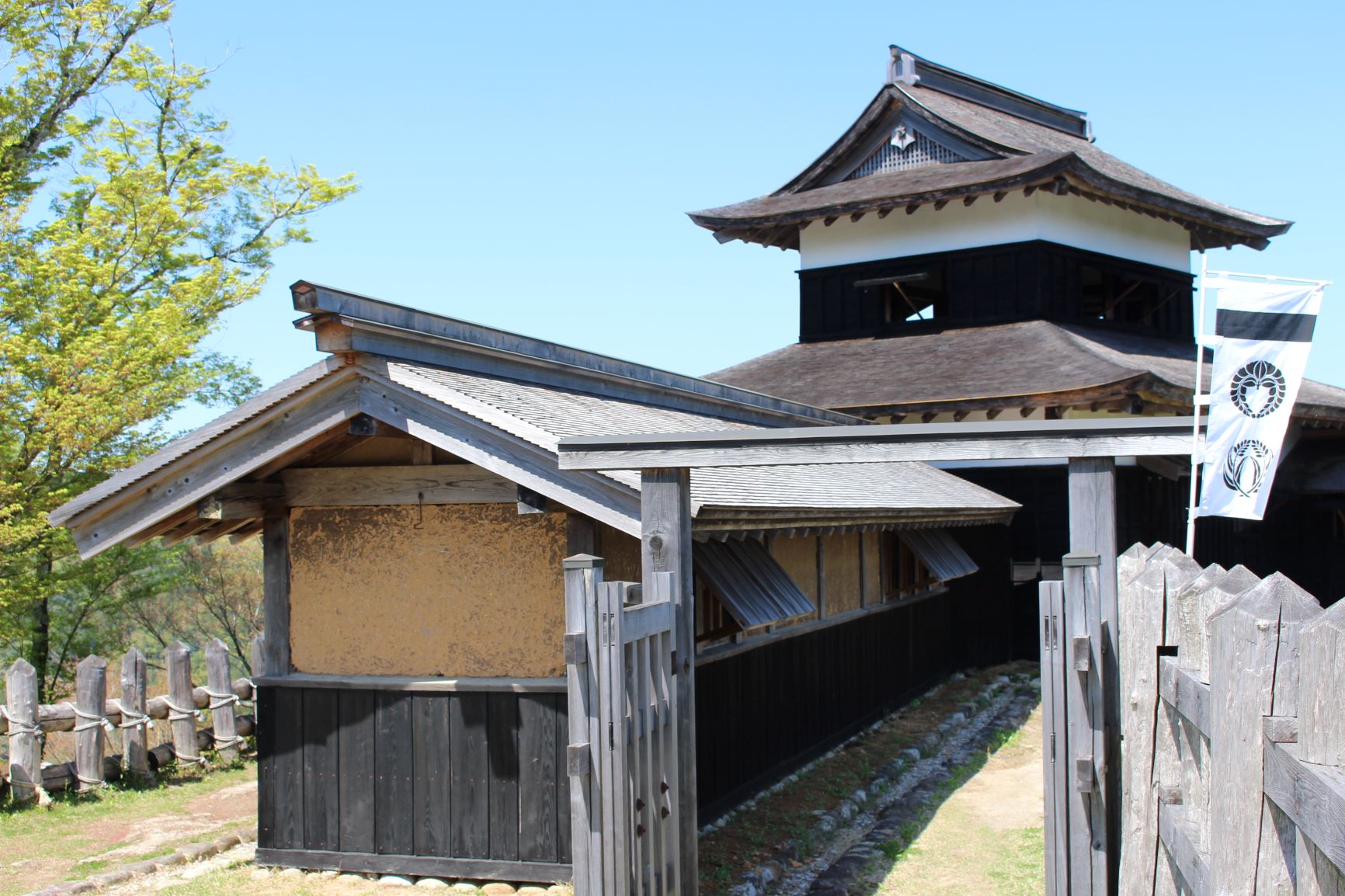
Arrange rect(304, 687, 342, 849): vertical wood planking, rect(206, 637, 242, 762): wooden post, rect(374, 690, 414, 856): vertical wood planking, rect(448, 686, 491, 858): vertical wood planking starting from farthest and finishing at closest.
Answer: rect(206, 637, 242, 762): wooden post → rect(304, 687, 342, 849): vertical wood planking → rect(374, 690, 414, 856): vertical wood planking → rect(448, 686, 491, 858): vertical wood planking

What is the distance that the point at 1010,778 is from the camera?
10.8m

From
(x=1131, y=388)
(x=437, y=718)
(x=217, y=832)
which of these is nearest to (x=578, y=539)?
(x=437, y=718)

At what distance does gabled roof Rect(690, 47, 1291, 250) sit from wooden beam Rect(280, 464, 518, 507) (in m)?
13.8

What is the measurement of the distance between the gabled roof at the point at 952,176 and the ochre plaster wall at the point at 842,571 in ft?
30.5

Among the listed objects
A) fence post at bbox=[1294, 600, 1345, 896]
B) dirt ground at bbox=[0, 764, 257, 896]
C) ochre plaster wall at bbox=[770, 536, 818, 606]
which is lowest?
dirt ground at bbox=[0, 764, 257, 896]

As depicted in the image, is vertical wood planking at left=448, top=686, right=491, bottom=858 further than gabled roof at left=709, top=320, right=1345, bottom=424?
No

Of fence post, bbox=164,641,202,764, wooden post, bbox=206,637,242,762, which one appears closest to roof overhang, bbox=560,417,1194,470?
fence post, bbox=164,641,202,764

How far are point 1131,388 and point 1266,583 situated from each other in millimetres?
13360

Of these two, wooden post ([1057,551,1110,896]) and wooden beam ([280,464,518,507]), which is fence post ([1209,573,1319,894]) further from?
wooden beam ([280,464,518,507])

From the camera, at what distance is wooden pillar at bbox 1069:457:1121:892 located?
5824 millimetres

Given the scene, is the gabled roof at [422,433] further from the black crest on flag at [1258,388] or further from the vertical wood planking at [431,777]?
the black crest on flag at [1258,388]

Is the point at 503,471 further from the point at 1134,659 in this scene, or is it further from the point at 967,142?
the point at 967,142

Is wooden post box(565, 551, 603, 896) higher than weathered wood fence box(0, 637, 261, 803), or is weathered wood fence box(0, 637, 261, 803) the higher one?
wooden post box(565, 551, 603, 896)

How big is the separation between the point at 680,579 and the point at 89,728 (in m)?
7.01
